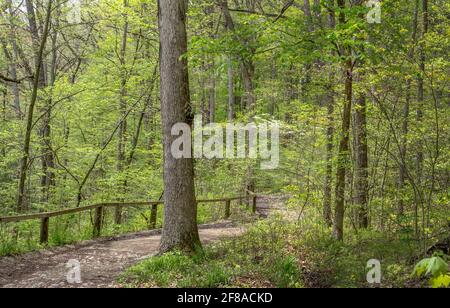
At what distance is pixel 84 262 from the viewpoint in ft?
27.9

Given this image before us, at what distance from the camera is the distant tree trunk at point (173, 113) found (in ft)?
26.8

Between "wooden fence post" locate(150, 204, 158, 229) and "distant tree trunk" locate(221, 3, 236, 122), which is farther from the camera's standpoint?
"distant tree trunk" locate(221, 3, 236, 122)

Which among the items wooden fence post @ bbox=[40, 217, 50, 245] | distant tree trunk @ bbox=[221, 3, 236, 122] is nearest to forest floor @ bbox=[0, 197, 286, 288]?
wooden fence post @ bbox=[40, 217, 50, 245]

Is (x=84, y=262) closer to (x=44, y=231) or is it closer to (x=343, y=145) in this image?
(x=44, y=231)

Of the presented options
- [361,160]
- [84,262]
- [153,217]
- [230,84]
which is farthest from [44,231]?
[230,84]

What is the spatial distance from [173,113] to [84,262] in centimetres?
368

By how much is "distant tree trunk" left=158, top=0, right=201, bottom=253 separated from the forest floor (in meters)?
1.21

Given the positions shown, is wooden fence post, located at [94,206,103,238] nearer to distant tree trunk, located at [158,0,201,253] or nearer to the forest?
the forest

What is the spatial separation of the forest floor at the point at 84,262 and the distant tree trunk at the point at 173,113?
1215mm

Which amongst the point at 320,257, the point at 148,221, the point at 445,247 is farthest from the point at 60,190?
the point at 445,247

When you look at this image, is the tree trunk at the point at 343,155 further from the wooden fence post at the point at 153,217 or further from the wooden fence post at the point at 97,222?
the wooden fence post at the point at 153,217

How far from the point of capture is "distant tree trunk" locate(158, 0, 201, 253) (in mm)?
8180
